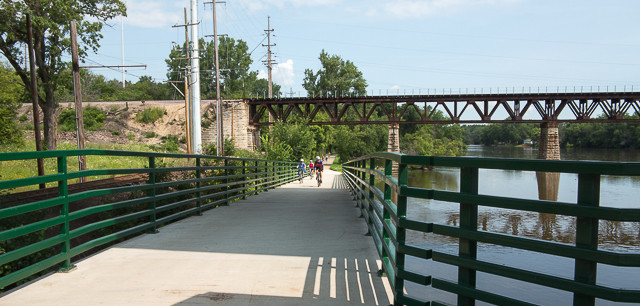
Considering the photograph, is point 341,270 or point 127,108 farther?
point 127,108

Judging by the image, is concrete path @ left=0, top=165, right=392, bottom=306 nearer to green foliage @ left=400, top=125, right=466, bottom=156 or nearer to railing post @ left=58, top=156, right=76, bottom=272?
railing post @ left=58, top=156, right=76, bottom=272

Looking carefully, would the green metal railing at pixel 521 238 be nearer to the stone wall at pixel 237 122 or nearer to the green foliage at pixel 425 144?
the stone wall at pixel 237 122

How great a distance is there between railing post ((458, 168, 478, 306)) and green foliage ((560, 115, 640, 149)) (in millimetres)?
89868

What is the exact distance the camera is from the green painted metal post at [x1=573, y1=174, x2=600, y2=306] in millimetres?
1956

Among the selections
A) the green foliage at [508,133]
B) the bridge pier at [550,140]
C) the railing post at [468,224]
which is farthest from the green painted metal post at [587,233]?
the green foliage at [508,133]

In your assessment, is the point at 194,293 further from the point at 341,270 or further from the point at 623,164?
the point at 623,164

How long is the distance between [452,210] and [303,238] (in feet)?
124

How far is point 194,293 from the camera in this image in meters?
3.63

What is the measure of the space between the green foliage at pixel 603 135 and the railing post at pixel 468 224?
Result: 8987 centimetres

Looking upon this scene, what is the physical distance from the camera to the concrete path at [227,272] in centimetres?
352

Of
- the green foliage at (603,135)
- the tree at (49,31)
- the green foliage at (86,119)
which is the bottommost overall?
the green foliage at (603,135)

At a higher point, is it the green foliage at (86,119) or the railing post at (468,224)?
the green foliage at (86,119)

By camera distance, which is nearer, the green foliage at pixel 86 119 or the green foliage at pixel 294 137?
the green foliage at pixel 294 137

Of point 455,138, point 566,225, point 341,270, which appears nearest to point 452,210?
point 566,225
